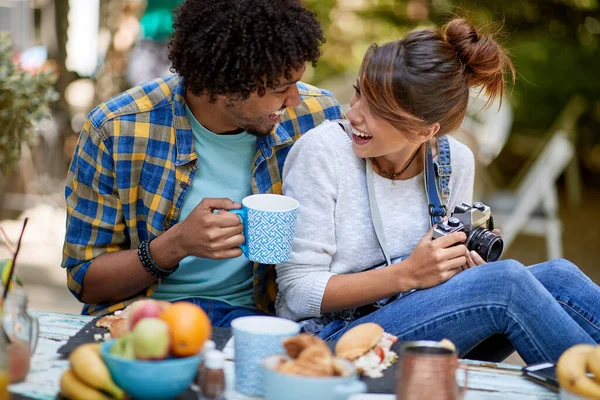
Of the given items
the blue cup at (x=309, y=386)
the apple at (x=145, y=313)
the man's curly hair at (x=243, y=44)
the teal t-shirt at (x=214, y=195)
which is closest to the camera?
the blue cup at (x=309, y=386)

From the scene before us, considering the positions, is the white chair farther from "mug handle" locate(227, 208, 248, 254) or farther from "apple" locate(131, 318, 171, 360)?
"apple" locate(131, 318, 171, 360)

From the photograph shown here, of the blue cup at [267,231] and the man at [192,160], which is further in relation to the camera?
the man at [192,160]

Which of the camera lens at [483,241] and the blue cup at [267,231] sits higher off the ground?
the blue cup at [267,231]

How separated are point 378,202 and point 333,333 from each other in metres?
0.38

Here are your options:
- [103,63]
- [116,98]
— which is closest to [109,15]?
[103,63]

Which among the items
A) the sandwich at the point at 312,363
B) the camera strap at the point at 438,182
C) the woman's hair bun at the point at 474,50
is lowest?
the sandwich at the point at 312,363

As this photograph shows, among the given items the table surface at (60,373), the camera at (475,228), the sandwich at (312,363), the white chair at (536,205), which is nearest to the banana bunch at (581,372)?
the table surface at (60,373)

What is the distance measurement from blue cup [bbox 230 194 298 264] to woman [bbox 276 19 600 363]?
0.74 ft

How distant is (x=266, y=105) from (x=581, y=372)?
1054 millimetres

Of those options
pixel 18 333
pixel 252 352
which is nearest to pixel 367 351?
pixel 252 352

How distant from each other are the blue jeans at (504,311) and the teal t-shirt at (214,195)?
331 millimetres

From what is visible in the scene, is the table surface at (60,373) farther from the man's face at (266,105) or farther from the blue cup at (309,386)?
the man's face at (266,105)

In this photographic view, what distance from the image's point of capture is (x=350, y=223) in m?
2.16

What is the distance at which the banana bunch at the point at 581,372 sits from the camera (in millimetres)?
1448
